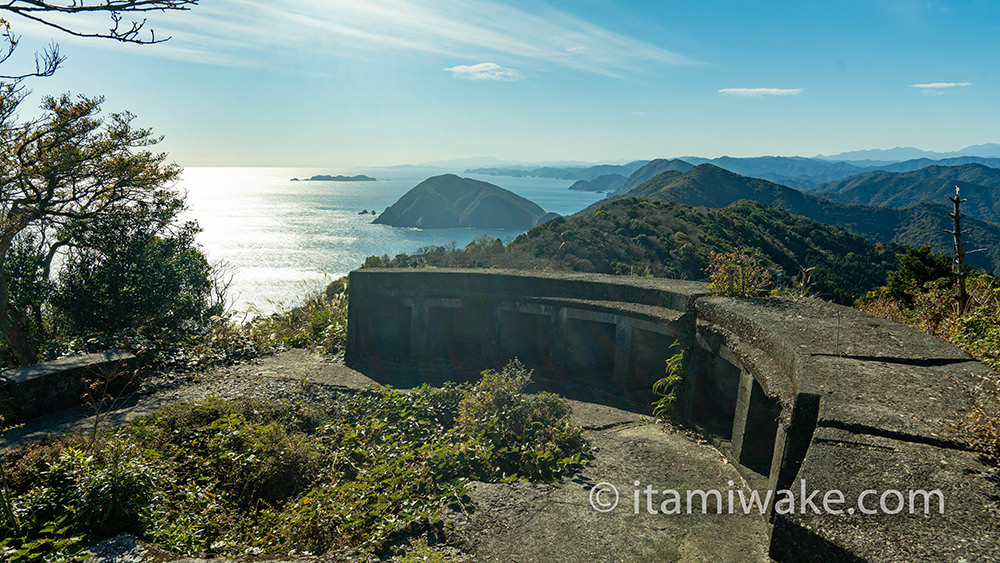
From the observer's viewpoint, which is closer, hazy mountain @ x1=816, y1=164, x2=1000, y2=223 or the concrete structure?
the concrete structure

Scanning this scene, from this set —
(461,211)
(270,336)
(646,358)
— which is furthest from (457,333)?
(461,211)

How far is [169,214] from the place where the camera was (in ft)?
50.8

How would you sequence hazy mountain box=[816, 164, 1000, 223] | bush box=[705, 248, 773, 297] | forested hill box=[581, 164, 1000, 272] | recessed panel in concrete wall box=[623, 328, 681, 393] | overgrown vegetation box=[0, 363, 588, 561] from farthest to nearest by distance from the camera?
hazy mountain box=[816, 164, 1000, 223]
forested hill box=[581, 164, 1000, 272]
recessed panel in concrete wall box=[623, 328, 681, 393]
bush box=[705, 248, 773, 297]
overgrown vegetation box=[0, 363, 588, 561]

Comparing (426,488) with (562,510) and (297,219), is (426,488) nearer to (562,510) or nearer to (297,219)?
(562,510)

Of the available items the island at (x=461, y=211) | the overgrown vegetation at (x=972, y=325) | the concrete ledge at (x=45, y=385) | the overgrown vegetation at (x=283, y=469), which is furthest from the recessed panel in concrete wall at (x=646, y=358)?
the island at (x=461, y=211)

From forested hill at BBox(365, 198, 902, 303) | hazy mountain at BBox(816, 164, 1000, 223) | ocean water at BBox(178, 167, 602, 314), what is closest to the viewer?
forested hill at BBox(365, 198, 902, 303)

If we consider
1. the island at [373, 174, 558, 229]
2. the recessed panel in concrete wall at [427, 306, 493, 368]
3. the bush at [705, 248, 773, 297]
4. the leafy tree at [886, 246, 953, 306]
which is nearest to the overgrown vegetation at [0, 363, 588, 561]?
the recessed panel in concrete wall at [427, 306, 493, 368]

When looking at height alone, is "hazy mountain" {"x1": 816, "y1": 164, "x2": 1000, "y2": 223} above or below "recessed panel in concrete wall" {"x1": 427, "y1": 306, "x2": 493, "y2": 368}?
above

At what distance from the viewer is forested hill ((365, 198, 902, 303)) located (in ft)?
81.8

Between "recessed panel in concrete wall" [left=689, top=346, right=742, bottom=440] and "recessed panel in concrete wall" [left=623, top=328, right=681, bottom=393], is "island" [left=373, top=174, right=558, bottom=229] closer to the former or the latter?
"recessed panel in concrete wall" [left=623, top=328, right=681, bottom=393]

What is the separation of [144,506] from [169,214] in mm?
13244

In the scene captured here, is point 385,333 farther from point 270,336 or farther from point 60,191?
point 60,191

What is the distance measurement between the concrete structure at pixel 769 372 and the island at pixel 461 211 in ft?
333

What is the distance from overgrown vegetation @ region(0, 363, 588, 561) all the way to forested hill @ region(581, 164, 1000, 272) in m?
77.1
